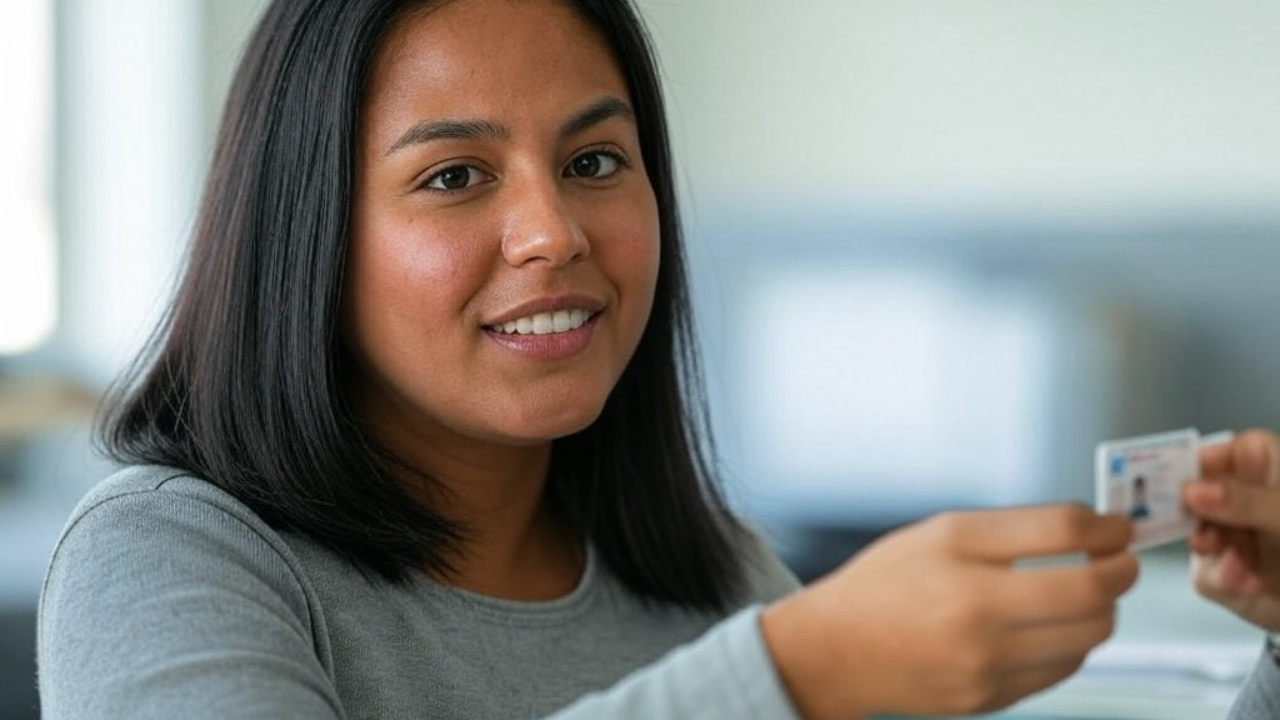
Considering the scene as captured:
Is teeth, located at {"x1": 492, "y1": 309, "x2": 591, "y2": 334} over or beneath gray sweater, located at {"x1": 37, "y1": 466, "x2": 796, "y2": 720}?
over

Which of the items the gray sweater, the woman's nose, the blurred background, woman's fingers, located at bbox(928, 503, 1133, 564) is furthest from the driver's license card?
the blurred background

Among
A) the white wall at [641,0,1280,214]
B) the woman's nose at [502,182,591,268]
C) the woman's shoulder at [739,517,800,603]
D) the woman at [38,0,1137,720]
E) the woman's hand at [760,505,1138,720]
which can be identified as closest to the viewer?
the woman's hand at [760,505,1138,720]

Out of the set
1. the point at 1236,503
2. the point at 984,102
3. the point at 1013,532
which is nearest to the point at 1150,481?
the point at 1236,503

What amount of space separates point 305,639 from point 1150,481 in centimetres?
53

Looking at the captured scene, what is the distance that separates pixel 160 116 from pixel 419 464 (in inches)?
156

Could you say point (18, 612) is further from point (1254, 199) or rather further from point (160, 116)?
point (1254, 199)

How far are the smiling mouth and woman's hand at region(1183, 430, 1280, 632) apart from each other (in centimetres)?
45

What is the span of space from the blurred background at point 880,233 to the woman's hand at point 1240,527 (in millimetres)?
2078

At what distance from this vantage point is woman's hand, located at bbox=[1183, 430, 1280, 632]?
1.22 meters

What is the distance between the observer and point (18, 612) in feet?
14.2

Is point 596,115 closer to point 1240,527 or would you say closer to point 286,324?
point 286,324

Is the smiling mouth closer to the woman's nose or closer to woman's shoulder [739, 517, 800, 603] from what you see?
the woman's nose

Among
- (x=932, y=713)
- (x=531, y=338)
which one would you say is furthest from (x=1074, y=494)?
(x=932, y=713)

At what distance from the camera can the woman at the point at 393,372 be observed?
1216 mm
